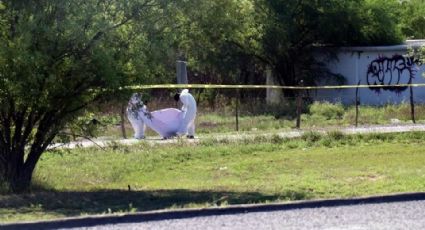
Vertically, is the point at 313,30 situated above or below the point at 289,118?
above

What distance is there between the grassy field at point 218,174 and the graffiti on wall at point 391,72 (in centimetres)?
1362

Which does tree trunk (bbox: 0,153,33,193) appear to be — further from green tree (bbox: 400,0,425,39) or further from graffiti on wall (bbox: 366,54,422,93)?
green tree (bbox: 400,0,425,39)

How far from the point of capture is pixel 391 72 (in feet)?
113

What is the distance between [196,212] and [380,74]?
2577 cm

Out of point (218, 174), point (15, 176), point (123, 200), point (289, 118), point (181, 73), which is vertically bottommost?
point (123, 200)

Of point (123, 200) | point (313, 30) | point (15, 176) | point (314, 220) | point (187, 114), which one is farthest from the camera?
point (313, 30)

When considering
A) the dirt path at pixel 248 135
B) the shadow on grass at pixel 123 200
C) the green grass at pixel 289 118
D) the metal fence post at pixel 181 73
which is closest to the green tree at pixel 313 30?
the green grass at pixel 289 118

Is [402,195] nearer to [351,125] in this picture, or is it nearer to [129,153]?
[129,153]

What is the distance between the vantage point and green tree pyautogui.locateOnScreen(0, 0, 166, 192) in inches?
462

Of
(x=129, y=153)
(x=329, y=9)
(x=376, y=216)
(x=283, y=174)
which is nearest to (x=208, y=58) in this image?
(x=329, y=9)

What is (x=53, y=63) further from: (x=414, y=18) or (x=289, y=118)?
(x=414, y=18)

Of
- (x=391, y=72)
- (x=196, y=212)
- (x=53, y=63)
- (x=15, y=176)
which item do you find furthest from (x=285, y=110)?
(x=196, y=212)

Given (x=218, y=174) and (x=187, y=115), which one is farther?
(x=187, y=115)

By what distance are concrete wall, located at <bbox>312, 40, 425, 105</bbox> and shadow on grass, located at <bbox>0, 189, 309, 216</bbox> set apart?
73.7 feet
